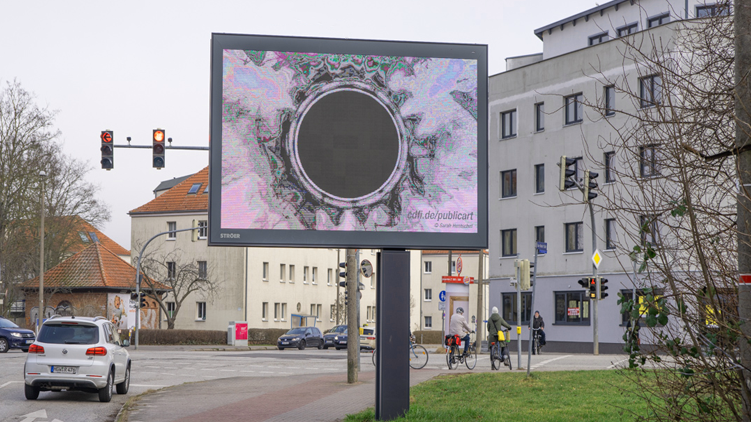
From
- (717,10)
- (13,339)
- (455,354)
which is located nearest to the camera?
(717,10)

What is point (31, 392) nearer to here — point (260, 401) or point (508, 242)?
point (260, 401)

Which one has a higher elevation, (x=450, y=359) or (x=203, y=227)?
(x=203, y=227)

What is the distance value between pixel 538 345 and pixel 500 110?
15504 mm

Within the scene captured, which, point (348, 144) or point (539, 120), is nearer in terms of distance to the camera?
point (348, 144)

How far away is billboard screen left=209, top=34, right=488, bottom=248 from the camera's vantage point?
37.5ft

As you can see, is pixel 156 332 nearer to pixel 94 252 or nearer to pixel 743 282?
pixel 94 252

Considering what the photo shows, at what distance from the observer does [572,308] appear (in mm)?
43156

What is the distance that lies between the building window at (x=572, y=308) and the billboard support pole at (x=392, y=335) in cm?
3204

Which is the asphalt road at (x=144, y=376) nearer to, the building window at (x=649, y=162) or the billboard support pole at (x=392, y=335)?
the building window at (x=649, y=162)

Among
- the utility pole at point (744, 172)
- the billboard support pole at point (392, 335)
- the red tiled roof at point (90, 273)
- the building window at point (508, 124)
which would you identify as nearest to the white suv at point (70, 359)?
the billboard support pole at point (392, 335)

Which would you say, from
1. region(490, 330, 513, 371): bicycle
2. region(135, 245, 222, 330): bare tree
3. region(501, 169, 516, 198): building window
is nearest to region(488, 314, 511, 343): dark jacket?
region(490, 330, 513, 371): bicycle

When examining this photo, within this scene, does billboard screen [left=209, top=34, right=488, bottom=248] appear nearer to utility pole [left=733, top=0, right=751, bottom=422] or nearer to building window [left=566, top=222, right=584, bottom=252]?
utility pole [left=733, top=0, right=751, bottom=422]

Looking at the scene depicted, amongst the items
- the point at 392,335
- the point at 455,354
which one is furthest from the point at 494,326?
the point at 392,335

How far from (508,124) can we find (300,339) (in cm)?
1820
